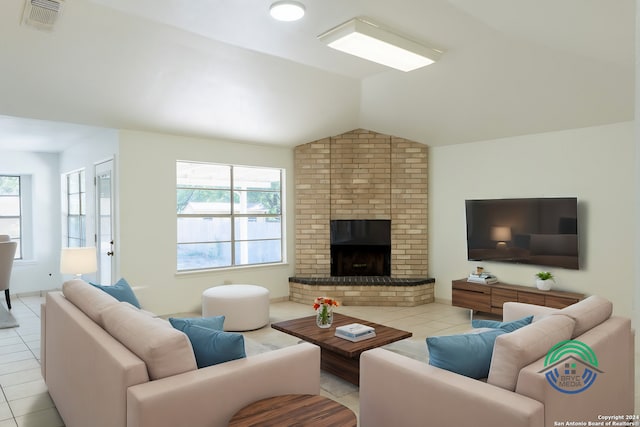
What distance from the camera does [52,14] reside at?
10.9 feet

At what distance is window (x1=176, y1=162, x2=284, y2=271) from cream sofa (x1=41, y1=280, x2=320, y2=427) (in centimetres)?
341

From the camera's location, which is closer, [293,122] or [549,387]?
[549,387]

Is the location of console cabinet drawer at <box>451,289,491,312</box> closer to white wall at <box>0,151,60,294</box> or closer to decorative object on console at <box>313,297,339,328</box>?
decorative object on console at <box>313,297,339,328</box>

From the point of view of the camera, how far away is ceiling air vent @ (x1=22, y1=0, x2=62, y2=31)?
3.19 metres

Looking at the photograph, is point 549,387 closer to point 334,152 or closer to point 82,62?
point 82,62

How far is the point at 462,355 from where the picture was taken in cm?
224

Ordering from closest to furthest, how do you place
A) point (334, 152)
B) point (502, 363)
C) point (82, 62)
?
1. point (502, 363)
2. point (82, 62)
3. point (334, 152)

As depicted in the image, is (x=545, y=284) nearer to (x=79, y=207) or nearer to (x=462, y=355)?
(x=462, y=355)

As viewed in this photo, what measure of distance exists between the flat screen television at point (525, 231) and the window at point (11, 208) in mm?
7181

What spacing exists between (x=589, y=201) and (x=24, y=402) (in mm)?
5741

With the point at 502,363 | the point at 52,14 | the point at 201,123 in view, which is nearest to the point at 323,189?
the point at 201,123

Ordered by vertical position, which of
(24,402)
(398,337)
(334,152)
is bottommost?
(24,402)

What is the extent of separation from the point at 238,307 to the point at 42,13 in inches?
129

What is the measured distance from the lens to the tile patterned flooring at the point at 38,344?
122 inches
